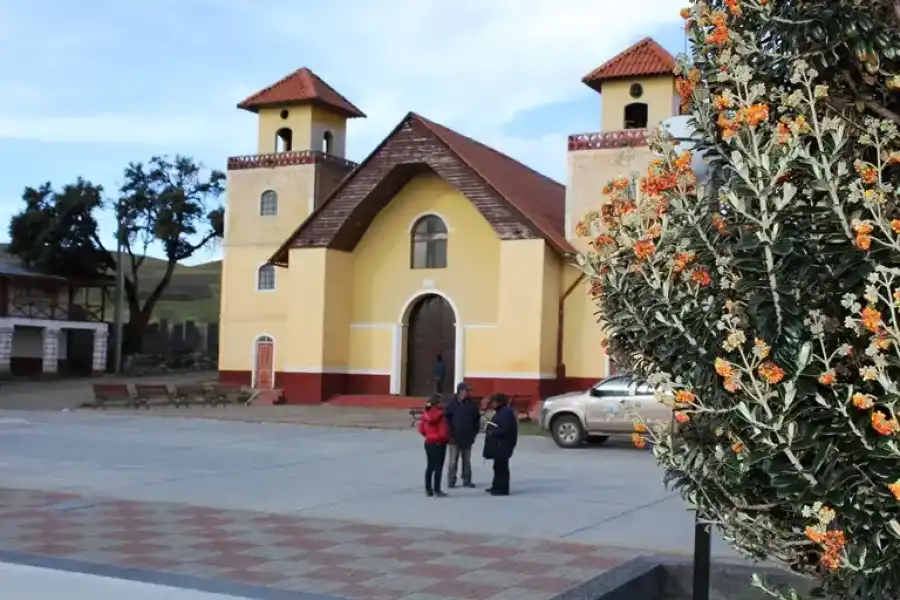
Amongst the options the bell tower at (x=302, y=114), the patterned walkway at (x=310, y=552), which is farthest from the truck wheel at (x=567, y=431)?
the bell tower at (x=302, y=114)

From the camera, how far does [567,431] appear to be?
21.5m

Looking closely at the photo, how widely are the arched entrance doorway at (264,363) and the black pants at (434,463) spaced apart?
2677 cm

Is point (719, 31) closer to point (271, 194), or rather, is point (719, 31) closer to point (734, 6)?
point (734, 6)

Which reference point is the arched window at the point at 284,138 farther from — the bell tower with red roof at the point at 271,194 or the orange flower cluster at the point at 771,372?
the orange flower cluster at the point at 771,372

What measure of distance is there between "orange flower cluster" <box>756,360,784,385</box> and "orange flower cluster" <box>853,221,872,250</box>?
1.62ft

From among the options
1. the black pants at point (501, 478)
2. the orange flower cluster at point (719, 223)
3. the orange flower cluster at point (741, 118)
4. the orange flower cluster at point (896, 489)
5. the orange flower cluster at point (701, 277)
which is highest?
the orange flower cluster at point (741, 118)

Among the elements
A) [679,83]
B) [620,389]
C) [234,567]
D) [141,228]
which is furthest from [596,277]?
[141,228]

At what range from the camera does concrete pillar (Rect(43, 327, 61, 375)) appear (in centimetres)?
5266

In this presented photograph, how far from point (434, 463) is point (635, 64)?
74.7 ft

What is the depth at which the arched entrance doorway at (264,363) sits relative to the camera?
131 ft

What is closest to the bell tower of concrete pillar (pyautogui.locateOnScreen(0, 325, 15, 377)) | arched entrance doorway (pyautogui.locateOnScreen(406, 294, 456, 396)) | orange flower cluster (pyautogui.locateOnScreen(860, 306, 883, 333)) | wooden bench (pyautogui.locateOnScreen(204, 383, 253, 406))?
arched entrance doorway (pyautogui.locateOnScreen(406, 294, 456, 396))

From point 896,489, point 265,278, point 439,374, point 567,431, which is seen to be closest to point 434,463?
point 567,431

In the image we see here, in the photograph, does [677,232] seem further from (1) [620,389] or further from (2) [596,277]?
(1) [620,389]

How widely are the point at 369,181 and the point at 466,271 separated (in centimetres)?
436
